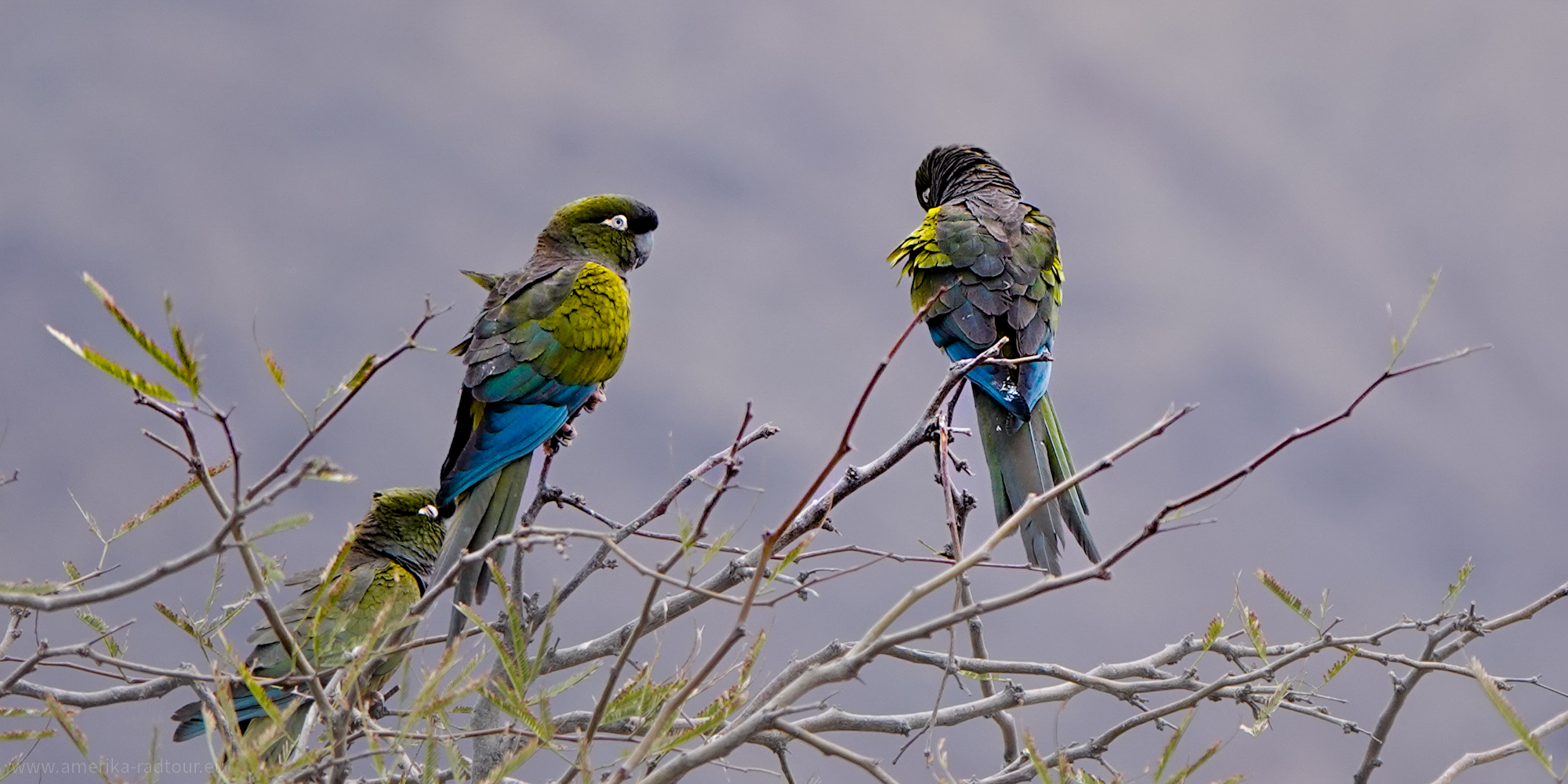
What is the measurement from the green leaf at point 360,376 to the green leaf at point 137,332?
14 cm

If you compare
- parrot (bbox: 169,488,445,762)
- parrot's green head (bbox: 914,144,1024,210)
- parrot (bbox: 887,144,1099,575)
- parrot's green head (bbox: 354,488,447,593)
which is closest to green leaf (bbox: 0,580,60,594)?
parrot (bbox: 169,488,445,762)

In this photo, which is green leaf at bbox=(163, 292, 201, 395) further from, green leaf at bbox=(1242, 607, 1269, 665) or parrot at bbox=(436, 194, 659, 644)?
green leaf at bbox=(1242, 607, 1269, 665)

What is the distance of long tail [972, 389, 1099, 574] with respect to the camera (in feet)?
6.18

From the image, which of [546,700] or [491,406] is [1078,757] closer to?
[546,700]

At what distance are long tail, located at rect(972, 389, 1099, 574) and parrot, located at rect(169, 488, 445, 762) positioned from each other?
101cm

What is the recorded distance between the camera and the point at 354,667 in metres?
1.04

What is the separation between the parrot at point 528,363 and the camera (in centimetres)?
190

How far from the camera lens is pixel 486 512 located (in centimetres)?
190

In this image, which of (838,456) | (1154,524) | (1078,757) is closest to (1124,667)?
(1078,757)

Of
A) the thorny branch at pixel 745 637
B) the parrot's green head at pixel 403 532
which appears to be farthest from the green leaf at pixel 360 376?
the parrot's green head at pixel 403 532

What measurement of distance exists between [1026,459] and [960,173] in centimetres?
112

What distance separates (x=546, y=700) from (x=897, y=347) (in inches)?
18.2

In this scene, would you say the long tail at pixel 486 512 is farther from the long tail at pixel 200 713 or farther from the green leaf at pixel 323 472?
the green leaf at pixel 323 472

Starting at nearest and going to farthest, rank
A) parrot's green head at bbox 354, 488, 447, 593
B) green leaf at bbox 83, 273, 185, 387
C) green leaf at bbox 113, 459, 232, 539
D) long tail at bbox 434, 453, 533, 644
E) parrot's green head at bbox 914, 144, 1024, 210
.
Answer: green leaf at bbox 83, 273, 185, 387 → green leaf at bbox 113, 459, 232, 539 → long tail at bbox 434, 453, 533, 644 → parrot's green head at bbox 354, 488, 447, 593 → parrot's green head at bbox 914, 144, 1024, 210
